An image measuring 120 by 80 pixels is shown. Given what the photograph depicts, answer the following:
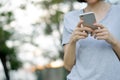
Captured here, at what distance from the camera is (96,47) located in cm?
249

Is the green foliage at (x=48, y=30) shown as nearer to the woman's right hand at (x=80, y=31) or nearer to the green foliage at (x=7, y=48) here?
the green foliage at (x=7, y=48)

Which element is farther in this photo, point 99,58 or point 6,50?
point 6,50

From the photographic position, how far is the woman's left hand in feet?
7.84

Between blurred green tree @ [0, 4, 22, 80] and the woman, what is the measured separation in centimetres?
1313

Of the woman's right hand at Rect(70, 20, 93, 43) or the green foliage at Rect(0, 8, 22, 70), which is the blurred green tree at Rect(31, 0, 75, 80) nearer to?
the green foliage at Rect(0, 8, 22, 70)

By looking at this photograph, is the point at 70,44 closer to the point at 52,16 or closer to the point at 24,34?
the point at 52,16

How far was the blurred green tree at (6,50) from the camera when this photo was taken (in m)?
16.5

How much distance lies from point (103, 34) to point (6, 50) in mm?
17747

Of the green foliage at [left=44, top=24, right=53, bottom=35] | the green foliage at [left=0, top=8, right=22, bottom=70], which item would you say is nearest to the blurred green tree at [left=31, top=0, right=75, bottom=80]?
the green foliage at [left=44, top=24, right=53, bottom=35]

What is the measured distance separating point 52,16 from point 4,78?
5602 millimetres

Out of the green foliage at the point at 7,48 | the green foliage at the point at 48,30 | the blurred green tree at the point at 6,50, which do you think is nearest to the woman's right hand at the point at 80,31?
the blurred green tree at the point at 6,50

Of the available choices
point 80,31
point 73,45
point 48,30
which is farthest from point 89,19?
point 48,30

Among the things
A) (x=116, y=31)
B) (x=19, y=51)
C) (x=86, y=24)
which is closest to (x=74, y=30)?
(x=86, y=24)

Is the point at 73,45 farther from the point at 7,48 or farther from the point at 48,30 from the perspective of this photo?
the point at 7,48
